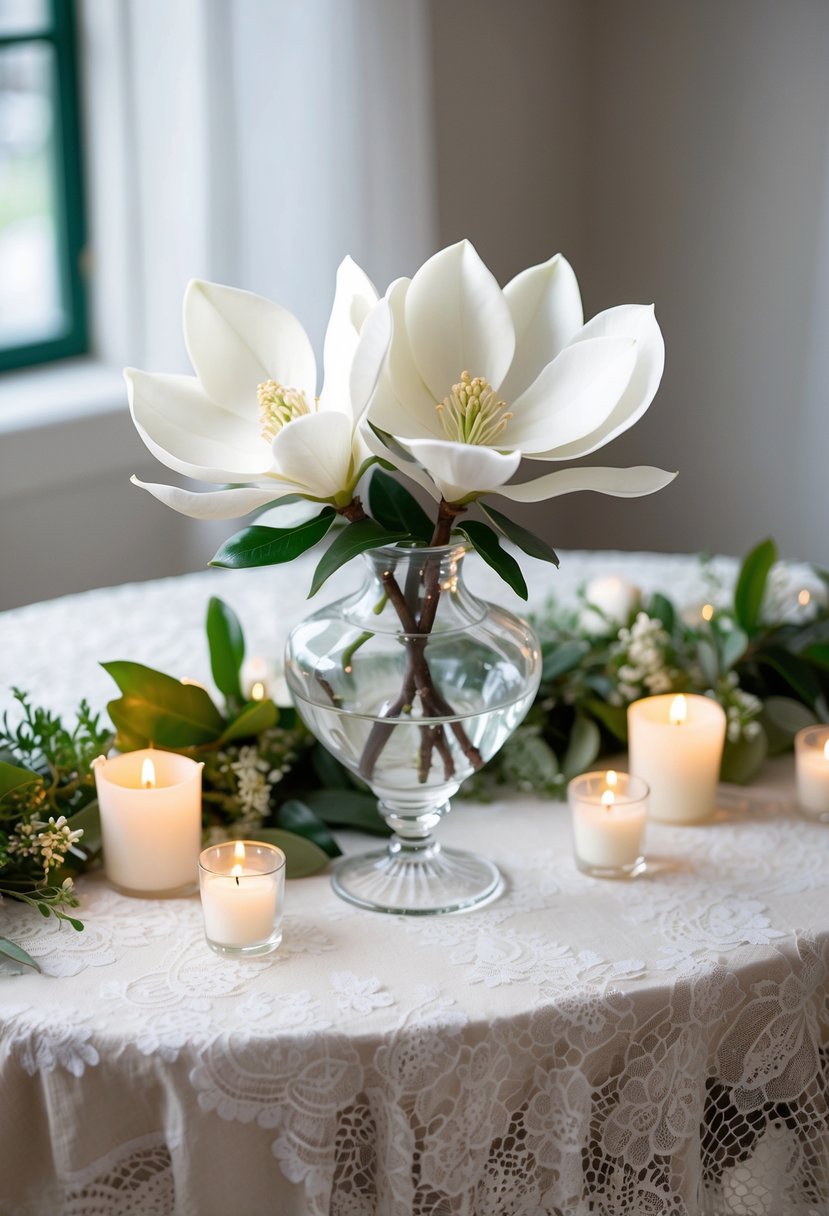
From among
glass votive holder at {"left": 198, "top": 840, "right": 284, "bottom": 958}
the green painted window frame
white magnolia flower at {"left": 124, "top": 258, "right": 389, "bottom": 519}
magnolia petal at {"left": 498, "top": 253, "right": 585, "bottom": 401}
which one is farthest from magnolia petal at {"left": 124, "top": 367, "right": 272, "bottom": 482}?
the green painted window frame

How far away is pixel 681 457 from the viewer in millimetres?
3145

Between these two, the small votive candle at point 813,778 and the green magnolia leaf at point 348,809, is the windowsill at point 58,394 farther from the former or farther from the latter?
the small votive candle at point 813,778

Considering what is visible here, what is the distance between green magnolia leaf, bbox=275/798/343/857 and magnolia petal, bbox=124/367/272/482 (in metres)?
0.35

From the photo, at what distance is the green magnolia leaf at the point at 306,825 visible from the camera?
1.22 metres

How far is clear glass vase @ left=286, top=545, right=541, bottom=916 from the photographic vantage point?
110 centimetres

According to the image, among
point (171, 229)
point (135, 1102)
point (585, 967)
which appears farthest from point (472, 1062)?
point (171, 229)

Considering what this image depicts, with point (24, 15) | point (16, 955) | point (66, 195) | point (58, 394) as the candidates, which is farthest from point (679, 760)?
point (24, 15)

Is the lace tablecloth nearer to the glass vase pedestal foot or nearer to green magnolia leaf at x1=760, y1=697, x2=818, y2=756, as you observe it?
the glass vase pedestal foot

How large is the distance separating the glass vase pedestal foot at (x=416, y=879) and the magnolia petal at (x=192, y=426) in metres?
0.37

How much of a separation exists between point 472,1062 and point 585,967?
126 mm

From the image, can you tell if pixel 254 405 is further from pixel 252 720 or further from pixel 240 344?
pixel 252 720

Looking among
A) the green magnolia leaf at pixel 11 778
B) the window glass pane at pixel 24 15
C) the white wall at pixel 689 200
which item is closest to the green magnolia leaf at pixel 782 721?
the green magnolia leaf at pixel 11 778

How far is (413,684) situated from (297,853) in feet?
0.68

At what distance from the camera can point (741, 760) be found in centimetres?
138
